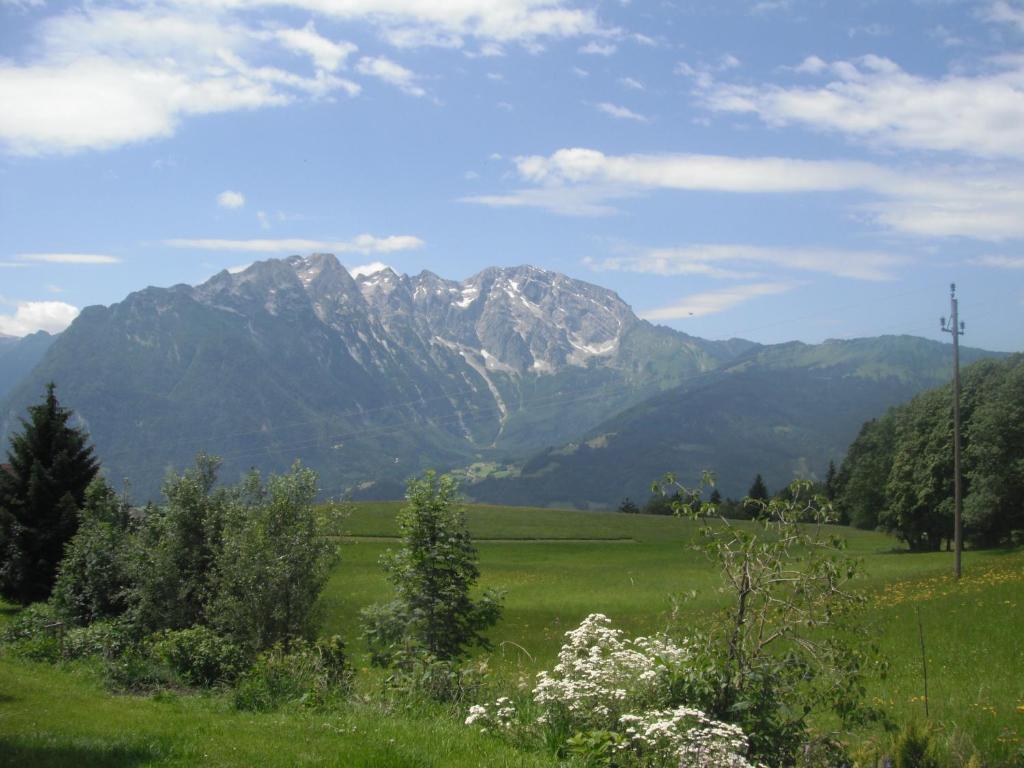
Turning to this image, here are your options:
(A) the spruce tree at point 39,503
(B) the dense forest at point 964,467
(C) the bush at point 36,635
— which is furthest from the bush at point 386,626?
(B) the dense forest at point 964,467

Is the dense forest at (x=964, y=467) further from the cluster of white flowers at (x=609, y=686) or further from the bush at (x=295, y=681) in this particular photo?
the cluster of white flowers at (x=609, y=686)

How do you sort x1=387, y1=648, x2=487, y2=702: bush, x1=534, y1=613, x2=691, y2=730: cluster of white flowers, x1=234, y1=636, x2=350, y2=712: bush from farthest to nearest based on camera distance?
x1=234, y1=636, x2=350, y2=712: bush < x1=387, y1=648, x2=487, y2=702: bush < x1=534, y1=613, x2=691, y2=730: cluster of white flowers

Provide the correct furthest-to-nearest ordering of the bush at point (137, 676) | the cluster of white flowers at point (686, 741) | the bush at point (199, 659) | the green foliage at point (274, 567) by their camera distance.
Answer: the green foliage at point (274, 567) < the bush at point (199, 659) < the bush at point (137, 676) < the cluster of white flowers at point (686, 741)

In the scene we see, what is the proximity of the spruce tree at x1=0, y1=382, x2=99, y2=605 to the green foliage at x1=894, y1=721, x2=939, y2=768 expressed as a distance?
31.5 m

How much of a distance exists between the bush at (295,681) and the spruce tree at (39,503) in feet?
73.0

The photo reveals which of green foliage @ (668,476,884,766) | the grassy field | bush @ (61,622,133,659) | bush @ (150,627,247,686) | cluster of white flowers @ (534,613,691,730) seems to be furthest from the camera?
bush @ (61,622,133,659)

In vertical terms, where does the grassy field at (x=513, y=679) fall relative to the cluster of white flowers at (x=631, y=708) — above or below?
below

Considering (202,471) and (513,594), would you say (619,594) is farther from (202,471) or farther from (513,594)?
(202,471)

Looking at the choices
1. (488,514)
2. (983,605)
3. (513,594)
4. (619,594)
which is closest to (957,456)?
(983,605)

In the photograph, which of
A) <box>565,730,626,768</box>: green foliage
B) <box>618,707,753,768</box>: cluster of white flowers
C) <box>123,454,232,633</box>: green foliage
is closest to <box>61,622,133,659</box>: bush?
<box>123,454,232,633</box>: green foliage

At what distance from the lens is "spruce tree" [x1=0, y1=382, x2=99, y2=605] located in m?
32.4

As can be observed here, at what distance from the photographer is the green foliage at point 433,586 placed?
54.9 ft

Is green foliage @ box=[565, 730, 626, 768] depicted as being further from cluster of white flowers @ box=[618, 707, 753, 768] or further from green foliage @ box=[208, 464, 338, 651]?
green foliage @ box=[208, 464, 338, 651]

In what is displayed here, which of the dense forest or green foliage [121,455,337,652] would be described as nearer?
green foliage [121,455,337,652]
